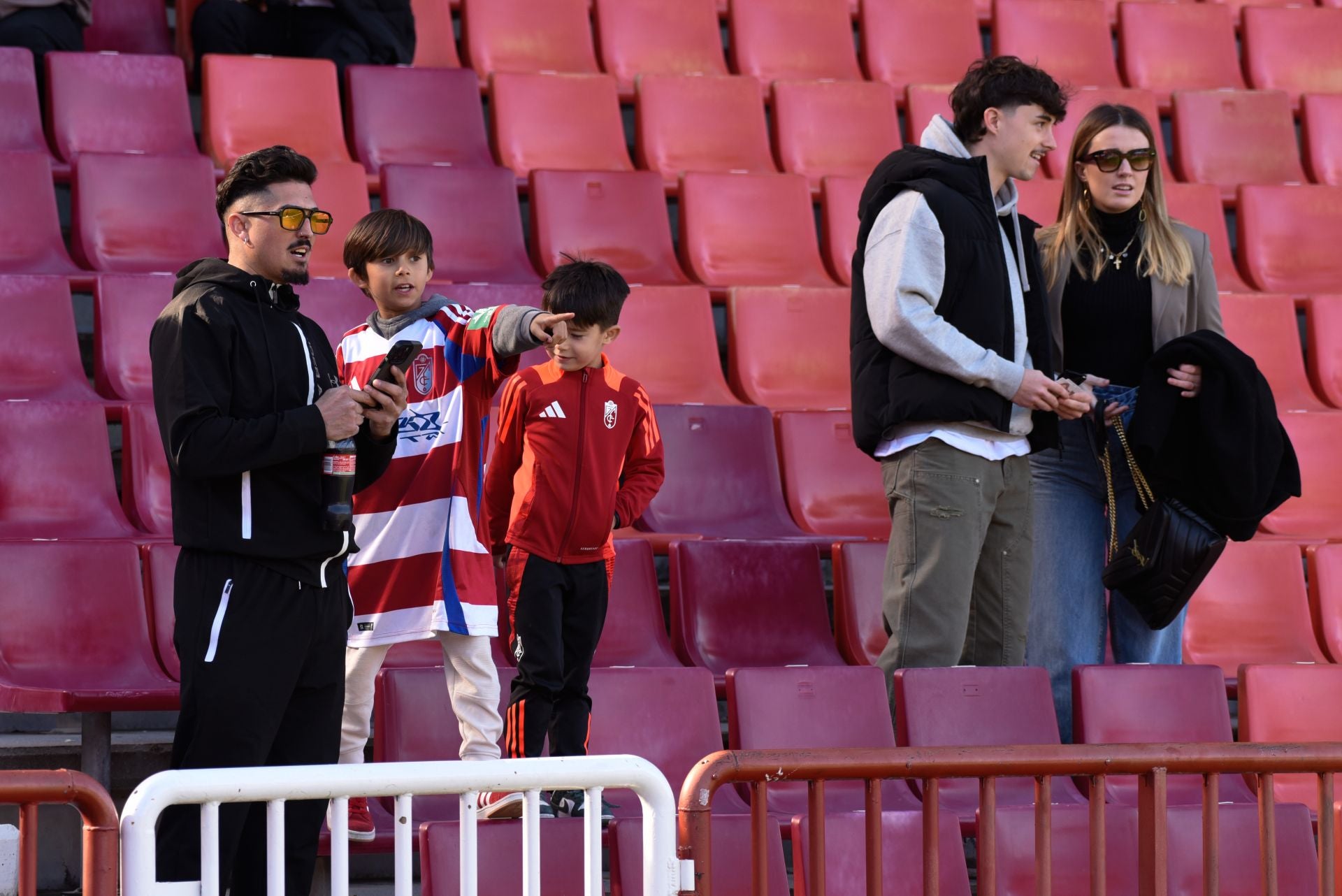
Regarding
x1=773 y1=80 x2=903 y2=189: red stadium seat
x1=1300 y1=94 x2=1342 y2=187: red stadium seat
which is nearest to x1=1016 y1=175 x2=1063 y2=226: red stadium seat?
x1=773 y1=80 x2=903 y2=189: red stadium seat

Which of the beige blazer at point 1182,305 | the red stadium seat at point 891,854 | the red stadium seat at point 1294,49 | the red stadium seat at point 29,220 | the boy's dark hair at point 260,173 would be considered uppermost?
the red stadium seat at point 1294,49

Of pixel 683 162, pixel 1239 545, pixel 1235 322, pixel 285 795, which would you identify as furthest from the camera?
pixel 683 162

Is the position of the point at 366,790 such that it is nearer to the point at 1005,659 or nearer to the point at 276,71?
the point at 1005,659

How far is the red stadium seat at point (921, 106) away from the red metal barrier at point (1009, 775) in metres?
3.15

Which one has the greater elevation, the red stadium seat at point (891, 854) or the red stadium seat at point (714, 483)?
the red stadium seat at point (714, 483)

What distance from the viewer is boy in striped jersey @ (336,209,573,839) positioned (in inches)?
122

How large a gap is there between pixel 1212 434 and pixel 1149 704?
0.51 metres

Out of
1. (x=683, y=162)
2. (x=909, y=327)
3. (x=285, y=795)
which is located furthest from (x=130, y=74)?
(x=285, y=795)

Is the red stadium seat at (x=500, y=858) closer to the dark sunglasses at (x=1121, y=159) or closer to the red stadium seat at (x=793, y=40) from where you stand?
the dark sunglasses at (x=1121, y=159)

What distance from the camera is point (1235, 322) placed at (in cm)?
490

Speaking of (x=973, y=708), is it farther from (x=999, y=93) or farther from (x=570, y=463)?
(x=999, y=93)

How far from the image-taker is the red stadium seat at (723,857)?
9.14ft

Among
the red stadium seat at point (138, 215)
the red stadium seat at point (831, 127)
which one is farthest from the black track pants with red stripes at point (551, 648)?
the red stadium seat at point (831, 127)

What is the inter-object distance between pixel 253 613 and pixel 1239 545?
252cm
